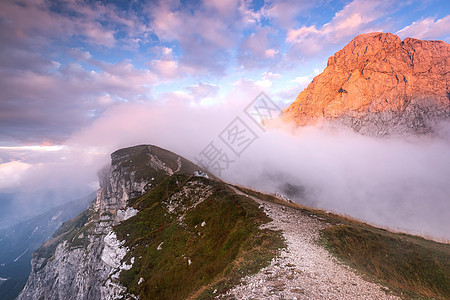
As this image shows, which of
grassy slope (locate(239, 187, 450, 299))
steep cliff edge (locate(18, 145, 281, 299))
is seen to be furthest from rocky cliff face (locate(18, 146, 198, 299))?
grassy slope (locate(239, 187, 450, 299))

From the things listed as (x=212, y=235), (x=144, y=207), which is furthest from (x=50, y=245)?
(x=212, y=235)

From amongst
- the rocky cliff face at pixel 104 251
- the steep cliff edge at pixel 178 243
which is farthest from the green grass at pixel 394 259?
the rocky cliff face at pixel 104 251

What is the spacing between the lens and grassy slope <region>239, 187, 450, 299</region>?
21.1 metres

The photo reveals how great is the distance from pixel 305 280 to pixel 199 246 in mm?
20823

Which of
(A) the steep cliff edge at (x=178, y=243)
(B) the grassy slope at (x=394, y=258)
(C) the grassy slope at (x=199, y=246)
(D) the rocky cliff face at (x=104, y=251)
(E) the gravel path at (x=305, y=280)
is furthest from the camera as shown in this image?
(D) the rocky cliff face at (x=104, y=251)

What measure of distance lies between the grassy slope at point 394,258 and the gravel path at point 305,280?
10.7 feet

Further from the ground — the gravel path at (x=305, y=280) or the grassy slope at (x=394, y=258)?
Result: the gravel path at (x=305, y=280)

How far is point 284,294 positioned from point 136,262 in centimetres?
3664

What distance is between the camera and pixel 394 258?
2425cm

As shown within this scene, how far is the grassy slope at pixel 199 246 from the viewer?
20.1 meters

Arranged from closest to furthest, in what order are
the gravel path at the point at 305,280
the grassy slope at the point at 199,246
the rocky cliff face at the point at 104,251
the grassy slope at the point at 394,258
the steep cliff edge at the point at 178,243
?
the gravel path at the point at 305,280 < the grassy slope at the point at 199,246 < the grassy slope at the point at 394,258 < the steep cliff edge at the point at 178,243 < the rocky cliff face at the point at 104,251

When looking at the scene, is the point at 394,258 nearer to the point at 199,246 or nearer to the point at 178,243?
the point at 199,246

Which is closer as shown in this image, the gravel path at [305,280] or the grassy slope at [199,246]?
the gravel path at [305,280]

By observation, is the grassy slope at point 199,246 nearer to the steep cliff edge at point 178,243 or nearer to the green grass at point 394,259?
the steep cliff edge at point 178,243
